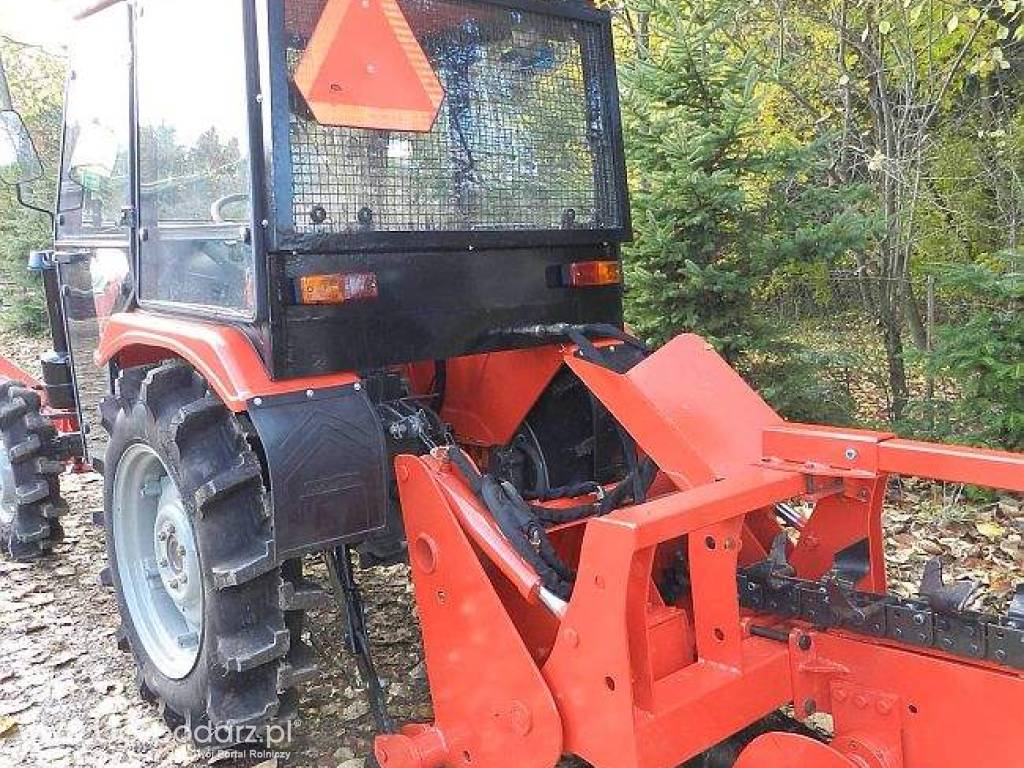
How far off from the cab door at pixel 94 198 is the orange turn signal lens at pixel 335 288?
107 centimetres

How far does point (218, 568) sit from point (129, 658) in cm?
165

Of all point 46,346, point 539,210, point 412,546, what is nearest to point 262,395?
point 412,546

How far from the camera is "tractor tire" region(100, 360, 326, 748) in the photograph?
2.59 metres

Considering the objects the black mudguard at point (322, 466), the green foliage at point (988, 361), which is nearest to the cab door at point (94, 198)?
the black mudguard at point (322, 466)

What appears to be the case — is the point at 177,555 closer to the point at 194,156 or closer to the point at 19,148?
the point at 194,156

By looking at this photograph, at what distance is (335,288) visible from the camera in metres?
2.63

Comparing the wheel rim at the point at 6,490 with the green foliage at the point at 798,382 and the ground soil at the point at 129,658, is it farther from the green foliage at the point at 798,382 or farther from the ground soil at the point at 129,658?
the green foliage at the point at 798,382

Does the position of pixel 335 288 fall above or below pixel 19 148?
below

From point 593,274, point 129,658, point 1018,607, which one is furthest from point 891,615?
point 129,658

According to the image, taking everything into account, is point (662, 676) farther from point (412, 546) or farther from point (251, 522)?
point (251, 522)

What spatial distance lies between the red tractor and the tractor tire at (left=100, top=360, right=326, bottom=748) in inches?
0.4

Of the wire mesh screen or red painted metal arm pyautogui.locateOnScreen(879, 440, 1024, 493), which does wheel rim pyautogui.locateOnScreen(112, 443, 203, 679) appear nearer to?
the wire mesh screen

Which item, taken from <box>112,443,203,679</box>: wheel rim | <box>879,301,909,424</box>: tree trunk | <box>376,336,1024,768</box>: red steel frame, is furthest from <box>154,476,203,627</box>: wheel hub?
<box>879,301,909,424</box>: tree trunk

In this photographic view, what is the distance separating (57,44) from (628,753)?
1472cm
